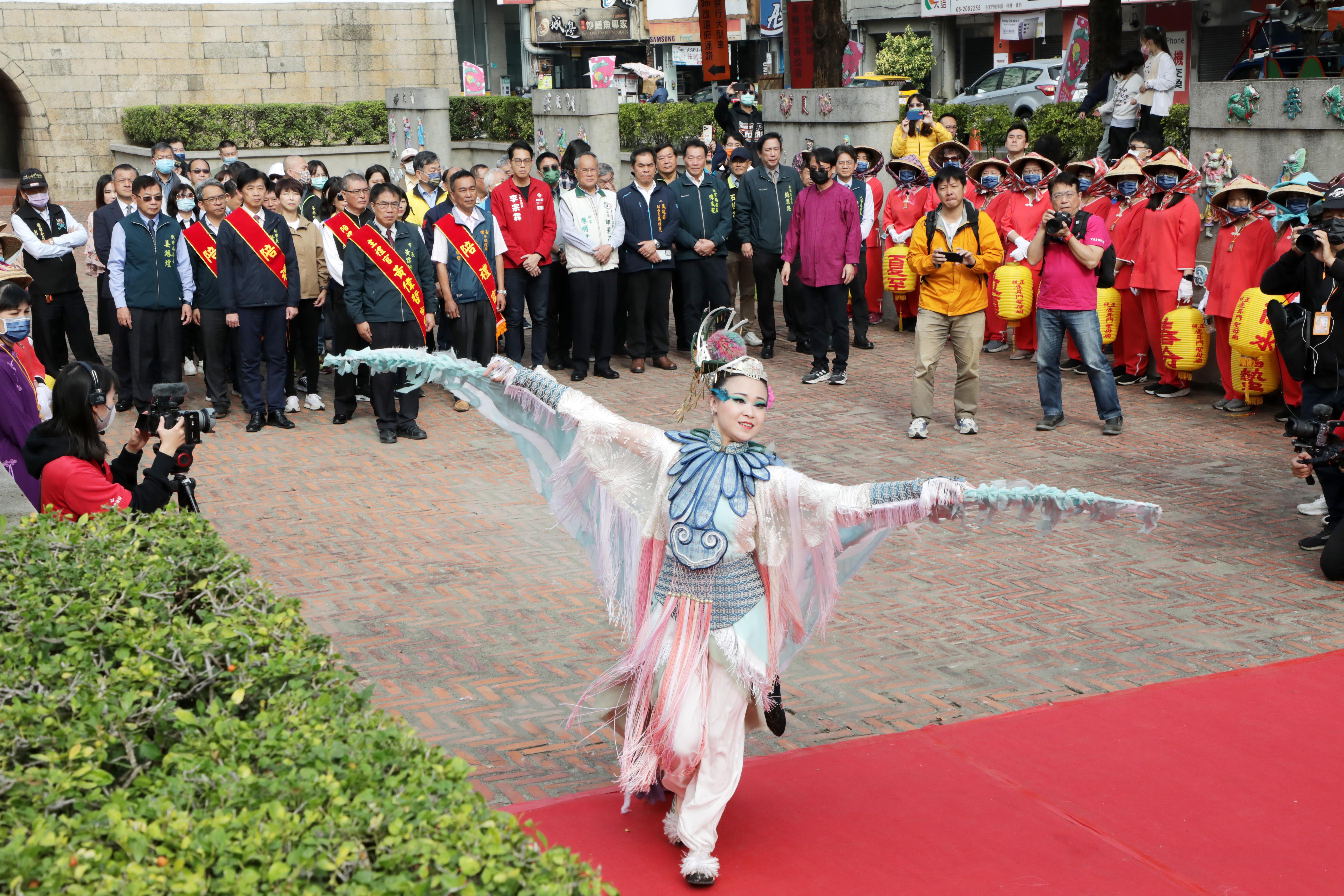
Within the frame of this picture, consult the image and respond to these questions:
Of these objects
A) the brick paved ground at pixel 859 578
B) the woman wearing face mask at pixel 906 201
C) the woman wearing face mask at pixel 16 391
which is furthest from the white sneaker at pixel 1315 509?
the woman wearing face mask at pixel 16 391

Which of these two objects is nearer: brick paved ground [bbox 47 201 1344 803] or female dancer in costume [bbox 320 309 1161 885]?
female dancer in costume [bbox 320 309 1161 885]

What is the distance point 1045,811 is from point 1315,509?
439 cm

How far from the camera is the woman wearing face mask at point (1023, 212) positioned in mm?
12688

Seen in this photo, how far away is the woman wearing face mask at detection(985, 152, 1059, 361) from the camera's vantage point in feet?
41.6

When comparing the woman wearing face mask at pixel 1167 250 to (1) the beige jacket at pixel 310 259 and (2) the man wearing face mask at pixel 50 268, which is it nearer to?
(1) the beige jacket at pixel 310 259

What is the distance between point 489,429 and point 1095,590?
218 inches

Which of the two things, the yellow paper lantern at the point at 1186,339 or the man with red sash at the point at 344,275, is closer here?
the man with red sash at the point at 344,275

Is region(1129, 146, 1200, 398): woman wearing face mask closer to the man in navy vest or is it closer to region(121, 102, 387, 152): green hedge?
the man in navy vest

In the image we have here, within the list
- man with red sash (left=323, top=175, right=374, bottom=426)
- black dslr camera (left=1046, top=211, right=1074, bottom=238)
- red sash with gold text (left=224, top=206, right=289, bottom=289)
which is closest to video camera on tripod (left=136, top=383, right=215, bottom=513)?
man with red sash (left=323, top=175, right=374, bottom=426)

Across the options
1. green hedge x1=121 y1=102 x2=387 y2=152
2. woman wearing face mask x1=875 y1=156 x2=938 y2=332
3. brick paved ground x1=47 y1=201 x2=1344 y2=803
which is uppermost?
green hedge x1=121 y1=102 x2=387 y2=152

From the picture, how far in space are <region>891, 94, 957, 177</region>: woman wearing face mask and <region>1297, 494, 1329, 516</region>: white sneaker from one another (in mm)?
8479

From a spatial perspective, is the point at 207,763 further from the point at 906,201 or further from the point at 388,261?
the point at 906,201

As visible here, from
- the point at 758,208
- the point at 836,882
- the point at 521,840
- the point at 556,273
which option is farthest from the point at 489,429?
the point at 521,840

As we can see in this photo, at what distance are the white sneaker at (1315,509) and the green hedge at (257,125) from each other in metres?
21.9
